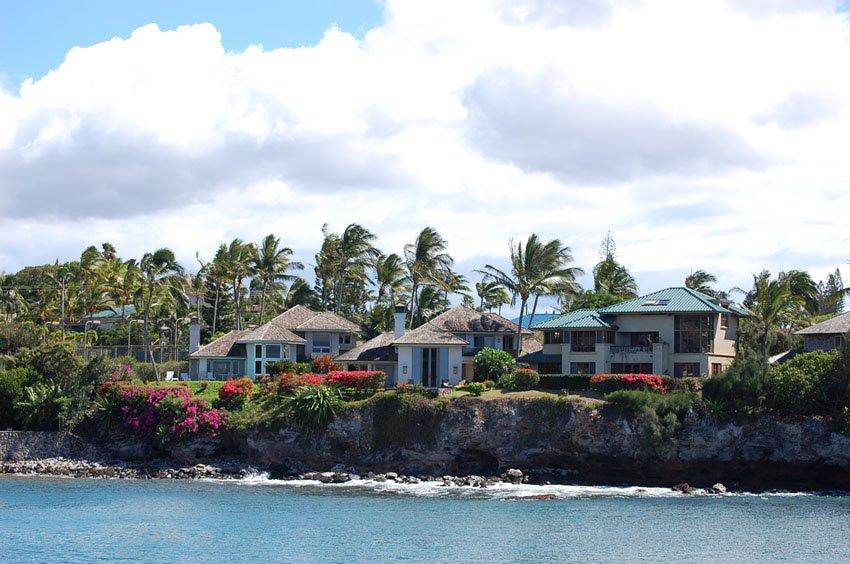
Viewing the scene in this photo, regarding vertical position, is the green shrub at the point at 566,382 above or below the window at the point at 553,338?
below

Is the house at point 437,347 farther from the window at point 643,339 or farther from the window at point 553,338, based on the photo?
the window at point 643,339

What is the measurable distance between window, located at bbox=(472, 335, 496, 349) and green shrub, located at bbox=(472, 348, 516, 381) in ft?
18.5

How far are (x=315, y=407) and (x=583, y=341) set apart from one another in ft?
63.6

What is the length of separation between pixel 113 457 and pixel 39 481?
6.77 meters

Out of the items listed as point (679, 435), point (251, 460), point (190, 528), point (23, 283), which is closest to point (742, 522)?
point (679, 435)

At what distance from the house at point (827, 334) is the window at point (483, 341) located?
70.9ft

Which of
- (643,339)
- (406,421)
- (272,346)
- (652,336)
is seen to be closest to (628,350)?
(643,339)

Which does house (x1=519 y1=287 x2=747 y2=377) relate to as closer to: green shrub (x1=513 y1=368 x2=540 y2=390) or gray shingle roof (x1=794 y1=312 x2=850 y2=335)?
gray shingle roof (x1=794 y1=312 x2=850 y2=335)

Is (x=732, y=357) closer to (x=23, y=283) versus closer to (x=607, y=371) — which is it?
(x=607, y=371)

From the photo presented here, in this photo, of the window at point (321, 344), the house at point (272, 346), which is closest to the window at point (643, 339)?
the house at point (272, 346)

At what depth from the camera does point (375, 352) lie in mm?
71312

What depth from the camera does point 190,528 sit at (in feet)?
135

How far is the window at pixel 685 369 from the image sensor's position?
6425 cm

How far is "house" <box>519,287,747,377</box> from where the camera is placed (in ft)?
212
